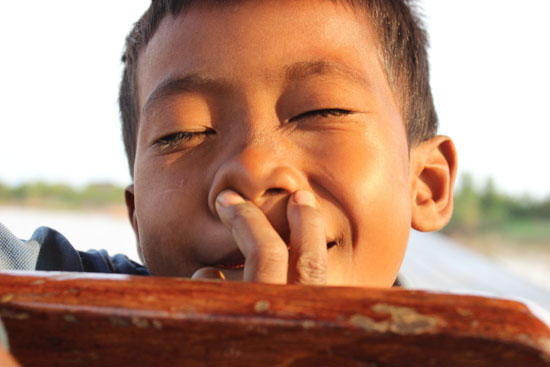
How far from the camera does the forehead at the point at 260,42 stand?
3.04 feet

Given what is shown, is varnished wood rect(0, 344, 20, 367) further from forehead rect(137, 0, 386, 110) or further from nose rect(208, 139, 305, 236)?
forehead rect(137, 0, 386, 110)

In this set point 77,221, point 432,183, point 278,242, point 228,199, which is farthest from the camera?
point 77,221

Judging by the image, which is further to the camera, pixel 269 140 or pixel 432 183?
pixel 432 183

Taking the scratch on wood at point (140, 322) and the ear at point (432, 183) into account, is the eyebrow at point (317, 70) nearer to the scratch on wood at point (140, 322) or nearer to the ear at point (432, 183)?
the ear at point (432, 183)

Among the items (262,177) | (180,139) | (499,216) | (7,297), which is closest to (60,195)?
(180,139)

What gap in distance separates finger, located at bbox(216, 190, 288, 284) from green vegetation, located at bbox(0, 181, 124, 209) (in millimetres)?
4047

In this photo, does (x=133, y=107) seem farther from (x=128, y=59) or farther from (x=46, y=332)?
(x=46, y=332)

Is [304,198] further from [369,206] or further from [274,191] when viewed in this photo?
[369,206]

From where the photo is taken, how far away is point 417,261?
306 centimetres

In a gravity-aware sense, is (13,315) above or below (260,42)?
below

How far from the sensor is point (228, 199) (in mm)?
782

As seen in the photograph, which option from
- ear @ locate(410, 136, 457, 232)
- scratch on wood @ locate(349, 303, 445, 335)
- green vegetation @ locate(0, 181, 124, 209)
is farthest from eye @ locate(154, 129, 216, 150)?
green vegetation @ locate(0, 181, 124, 209)

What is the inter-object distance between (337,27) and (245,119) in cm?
30

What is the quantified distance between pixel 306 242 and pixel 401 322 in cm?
36
